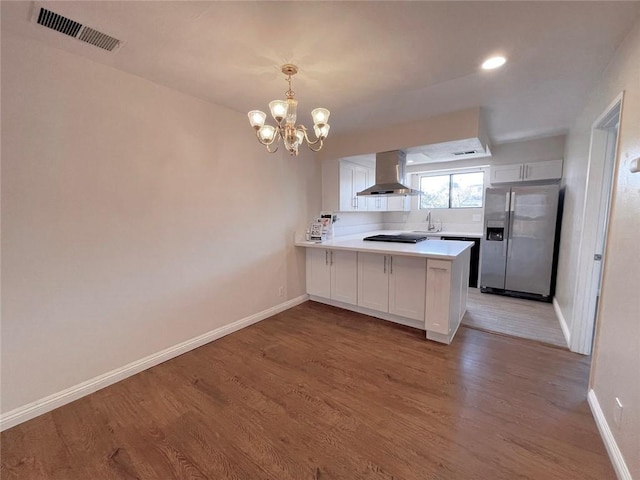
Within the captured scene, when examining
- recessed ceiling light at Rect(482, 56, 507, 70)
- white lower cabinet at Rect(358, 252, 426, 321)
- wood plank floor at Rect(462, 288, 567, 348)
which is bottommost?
wood plank floor at Rect(462, 288, 567, 348)

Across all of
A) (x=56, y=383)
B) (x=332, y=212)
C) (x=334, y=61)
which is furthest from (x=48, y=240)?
(x=332, y=212)

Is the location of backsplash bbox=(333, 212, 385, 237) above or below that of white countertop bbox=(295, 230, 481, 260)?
above

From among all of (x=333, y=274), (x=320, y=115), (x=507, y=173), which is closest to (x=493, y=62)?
(x=320, y=115)

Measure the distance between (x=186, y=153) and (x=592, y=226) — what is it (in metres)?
3.63

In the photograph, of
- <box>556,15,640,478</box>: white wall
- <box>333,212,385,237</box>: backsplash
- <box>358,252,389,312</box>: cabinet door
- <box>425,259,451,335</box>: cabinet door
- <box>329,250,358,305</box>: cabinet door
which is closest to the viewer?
<box>556,15,640,478</box>: white wall

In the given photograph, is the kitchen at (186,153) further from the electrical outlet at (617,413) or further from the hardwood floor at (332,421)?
the hardwood floor at (332,421)

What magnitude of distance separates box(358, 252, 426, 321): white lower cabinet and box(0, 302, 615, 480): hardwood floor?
0.51 meters

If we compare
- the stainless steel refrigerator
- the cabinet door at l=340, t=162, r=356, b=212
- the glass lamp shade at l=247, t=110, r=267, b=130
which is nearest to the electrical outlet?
the glass lamp shade at l=247, t=110, r=267, b=130

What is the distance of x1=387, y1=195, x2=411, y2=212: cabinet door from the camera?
5195 mm

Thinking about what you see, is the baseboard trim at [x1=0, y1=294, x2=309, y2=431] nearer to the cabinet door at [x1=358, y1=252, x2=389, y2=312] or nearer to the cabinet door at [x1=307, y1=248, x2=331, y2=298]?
the cabinet door at [x1=307, y1=248, x2=331, y2=298]

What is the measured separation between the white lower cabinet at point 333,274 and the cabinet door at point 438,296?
37.1 inches

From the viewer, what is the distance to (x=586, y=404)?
1.81 meters

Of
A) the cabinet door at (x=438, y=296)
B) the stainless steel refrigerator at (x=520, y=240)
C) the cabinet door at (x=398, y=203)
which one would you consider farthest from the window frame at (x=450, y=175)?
the cabinet door at (x=438, y=296)

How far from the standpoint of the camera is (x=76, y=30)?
5.29 feet
